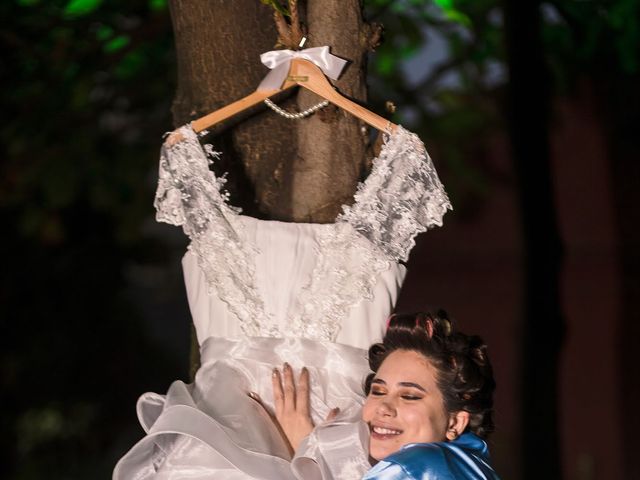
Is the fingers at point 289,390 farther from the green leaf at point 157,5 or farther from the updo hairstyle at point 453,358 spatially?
the green leaf at point 157,5

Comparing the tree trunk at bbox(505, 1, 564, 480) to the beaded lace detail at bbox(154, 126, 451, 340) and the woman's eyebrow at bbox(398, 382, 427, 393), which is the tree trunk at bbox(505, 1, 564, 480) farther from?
the woman's eyebrow at bbox(398, 382, 427, 393)

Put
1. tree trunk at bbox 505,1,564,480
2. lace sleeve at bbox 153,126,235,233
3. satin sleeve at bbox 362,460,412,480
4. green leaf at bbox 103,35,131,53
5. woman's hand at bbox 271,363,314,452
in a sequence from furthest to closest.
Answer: green leaf at bbox 103,35,131,53
tree trunk at bbox 505,1,564,480
lace sleeve at bbox 153,126,235,233
woman's hand at bbox 271,363,314,452
satin sleeve at bbox 362,460,412,480

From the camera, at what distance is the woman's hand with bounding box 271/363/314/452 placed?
2.39 meters

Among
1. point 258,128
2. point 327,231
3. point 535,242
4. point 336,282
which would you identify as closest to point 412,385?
point 336,282

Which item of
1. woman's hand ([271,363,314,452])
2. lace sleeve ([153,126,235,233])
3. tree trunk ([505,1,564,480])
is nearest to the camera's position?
woman's hand ([271,363,314,452])

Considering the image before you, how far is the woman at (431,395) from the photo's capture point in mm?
2178

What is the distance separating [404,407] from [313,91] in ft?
2.73

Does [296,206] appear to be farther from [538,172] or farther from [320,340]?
[538,172]

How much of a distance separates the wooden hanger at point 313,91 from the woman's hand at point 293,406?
0.63 metres

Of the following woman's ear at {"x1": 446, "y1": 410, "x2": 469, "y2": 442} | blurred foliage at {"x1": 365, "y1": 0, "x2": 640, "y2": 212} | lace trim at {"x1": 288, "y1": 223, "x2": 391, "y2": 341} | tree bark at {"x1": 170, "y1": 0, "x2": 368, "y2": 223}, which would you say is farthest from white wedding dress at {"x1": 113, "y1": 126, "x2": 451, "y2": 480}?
blurred foliage at {"x1": 365, "y1": 0, "x2": 640, "y2": 212}

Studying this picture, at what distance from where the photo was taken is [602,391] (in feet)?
26.8

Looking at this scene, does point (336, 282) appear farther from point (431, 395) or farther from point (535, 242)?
point (535, 242)

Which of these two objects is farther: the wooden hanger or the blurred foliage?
the blurred foliage

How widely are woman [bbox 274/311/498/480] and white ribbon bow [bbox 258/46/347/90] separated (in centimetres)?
65
